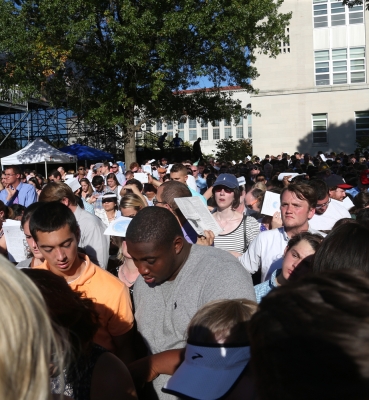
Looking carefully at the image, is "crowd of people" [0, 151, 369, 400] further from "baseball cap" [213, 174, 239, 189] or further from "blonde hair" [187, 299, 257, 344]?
"baseball cap" [213, 174, 239, 189]

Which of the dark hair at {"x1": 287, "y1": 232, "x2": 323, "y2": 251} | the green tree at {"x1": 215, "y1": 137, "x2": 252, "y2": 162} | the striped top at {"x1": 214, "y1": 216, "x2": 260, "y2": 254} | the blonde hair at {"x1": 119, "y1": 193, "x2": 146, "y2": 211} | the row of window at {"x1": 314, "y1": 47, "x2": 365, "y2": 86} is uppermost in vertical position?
the row of window at {"x1": 314, "y1": 47, "x2": 365, "y2": 86}

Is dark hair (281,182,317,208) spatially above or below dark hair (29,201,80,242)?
above

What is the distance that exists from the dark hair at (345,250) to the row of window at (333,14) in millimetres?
39656

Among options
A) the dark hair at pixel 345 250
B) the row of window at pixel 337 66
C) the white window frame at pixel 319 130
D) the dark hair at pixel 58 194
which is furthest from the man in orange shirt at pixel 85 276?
the row of window at pixel 337 66

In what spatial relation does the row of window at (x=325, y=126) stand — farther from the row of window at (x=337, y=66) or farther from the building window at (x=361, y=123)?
the row of window at (x=337, y=66)

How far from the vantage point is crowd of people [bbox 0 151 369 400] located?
112 cm

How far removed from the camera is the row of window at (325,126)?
38562mm

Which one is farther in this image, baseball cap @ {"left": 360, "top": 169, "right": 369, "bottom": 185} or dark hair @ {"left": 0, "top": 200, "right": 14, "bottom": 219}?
baseball cap @ {"left": 360, "top": 169, "right": 369, "bottom": 185}

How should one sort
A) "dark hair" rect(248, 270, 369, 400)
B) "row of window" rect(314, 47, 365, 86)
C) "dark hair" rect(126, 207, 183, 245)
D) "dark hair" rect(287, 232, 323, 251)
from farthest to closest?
"row of window" rect(314, 47, 365, 86) → "dark hair" rect(287, 232, 323, 251) → "dark hair" rect(126, 207, 183, 245) → "dark hair" rect(248, 270, 369, 400)

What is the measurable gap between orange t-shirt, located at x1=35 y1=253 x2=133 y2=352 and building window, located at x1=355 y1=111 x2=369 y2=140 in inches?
1497

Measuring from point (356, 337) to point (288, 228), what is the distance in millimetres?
3477

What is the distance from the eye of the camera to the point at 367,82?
38281 mm

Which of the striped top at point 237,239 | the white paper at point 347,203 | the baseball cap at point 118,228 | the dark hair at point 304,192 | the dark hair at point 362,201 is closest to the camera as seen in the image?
the baseball cap at point 118,228

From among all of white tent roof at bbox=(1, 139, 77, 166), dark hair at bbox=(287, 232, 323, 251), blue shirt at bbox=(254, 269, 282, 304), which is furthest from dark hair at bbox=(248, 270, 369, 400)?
white tent roof at bbox=(1, 139, 77, 166)
